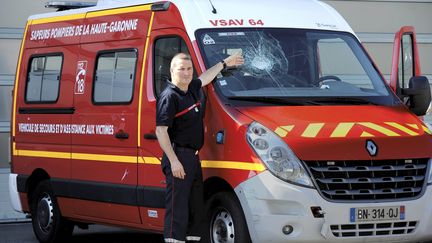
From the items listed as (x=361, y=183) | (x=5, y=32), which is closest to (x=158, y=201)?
(x=361, y=183)

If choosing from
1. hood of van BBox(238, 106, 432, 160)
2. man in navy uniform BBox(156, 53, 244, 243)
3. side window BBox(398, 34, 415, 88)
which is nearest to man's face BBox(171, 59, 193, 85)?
man in navy uniform BBox(156, 53, 244, 243)

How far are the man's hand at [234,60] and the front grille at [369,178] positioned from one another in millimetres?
1213

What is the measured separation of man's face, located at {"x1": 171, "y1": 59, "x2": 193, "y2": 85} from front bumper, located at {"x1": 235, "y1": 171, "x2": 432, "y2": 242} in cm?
98

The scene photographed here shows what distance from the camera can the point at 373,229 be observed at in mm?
8453

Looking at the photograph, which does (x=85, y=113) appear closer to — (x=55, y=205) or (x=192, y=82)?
(x=55, y=205)

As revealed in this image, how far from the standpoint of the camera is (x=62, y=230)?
1147cm

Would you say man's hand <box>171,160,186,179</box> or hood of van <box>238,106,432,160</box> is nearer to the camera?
hood of van <box>238,106,432,160</box>

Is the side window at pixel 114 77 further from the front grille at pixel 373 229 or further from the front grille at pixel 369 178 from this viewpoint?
Answer: the front grille at pixel 373 229

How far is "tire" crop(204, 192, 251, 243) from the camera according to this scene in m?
8.51

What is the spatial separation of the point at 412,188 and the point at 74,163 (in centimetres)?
361

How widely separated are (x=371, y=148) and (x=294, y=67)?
125 centimetres

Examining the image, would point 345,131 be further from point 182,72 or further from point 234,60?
point 182,72

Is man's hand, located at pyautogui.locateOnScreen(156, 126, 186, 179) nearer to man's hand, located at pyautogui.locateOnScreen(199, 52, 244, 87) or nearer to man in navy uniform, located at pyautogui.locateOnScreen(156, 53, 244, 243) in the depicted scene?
man in navy uniform, located at pyautogui.locateOnScreen(156, 53, 244, 243)

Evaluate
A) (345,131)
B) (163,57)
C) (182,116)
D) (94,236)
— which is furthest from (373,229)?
(94,236)
